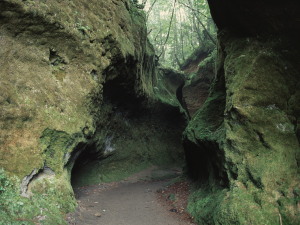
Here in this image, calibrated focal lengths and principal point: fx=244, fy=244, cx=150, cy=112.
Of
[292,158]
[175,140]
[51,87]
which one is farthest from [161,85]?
[292,158]

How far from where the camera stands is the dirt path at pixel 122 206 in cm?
802

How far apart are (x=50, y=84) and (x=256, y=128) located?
23.8ft

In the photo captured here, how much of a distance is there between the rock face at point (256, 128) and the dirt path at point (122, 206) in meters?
1.40

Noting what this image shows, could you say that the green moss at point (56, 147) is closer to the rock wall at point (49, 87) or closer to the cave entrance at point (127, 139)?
the rock wall at point (49, 87)

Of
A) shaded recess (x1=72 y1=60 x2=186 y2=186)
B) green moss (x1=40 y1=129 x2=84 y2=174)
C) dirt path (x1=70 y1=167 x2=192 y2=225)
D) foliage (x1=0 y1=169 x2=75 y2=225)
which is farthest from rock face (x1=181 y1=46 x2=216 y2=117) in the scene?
foliage (x1=0 y1=169 x2=75 y2=225)

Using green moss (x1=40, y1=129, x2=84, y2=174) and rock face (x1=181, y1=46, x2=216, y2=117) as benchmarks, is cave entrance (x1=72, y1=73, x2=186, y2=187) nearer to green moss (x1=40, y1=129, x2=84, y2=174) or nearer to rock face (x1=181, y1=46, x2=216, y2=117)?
green moss (x1=40, y1=129, x2=84, y2=174)

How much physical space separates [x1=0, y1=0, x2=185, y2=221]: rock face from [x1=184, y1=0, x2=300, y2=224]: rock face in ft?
16.2

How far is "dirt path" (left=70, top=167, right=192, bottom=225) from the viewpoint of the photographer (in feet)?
26.3

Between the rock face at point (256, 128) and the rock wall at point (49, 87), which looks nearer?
the rock face at point (256, 128)

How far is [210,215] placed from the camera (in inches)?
293

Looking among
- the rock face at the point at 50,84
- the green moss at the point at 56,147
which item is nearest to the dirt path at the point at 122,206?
the rock face at the point at 50,84

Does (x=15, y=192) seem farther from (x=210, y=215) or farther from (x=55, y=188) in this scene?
(x=210, y=215)

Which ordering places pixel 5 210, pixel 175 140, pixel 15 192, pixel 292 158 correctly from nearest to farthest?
1. pixel 5 210
2. pixel 15 192
3. pixel 292 158
4. pixel 175 140

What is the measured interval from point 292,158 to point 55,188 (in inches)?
283
